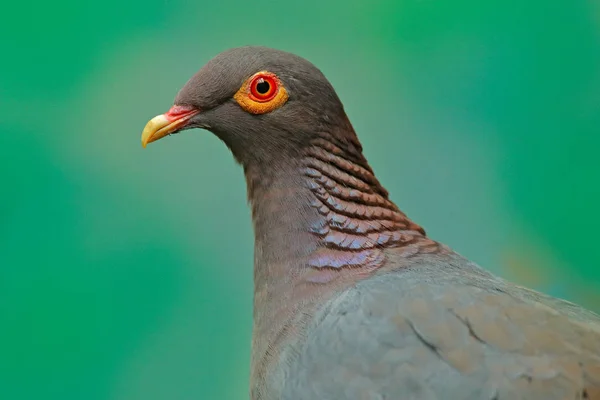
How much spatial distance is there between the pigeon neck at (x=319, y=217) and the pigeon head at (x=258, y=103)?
0.07 m

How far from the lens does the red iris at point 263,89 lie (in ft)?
8.06

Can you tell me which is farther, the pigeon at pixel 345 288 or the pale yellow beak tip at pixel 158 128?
the pale yellow beak tip at pixel 158 128

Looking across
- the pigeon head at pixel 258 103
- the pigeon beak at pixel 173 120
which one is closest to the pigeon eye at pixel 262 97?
the pigeon head at pixel 258 103

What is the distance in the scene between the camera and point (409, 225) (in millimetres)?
2646

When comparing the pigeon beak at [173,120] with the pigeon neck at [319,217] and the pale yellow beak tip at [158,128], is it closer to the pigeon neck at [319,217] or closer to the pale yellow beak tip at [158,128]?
the pale yellow beak tip at [158,128]

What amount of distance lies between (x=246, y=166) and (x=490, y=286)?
0.88 metres

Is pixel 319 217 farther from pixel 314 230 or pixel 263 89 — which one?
pixel 263 89

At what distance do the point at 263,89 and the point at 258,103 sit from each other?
0.05m

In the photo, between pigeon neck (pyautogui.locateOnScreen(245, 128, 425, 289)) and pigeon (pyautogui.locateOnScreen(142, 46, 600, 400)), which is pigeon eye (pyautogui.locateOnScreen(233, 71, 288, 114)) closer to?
pigeon (pyautogui.locateOnScreen(142, 46, 600, 400))

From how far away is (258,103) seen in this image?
2471 mm

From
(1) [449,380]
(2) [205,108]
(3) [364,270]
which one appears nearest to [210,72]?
(2) [205,108]

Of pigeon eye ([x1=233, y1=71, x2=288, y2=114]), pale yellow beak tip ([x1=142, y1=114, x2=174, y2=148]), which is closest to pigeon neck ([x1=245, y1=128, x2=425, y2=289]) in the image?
pigeon eye ([x1=233, y1=71, x2=288, y2=114])

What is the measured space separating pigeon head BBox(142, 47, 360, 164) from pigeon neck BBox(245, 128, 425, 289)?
0.23ft

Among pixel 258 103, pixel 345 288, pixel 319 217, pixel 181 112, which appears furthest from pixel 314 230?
pixel 181 112
